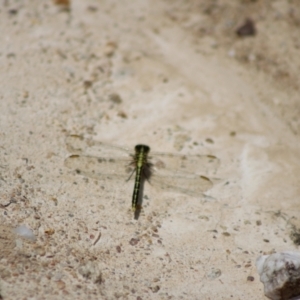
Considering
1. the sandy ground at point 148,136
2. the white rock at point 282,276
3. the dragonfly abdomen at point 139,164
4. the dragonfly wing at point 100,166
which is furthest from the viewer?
the dragonfly wing at point 100,166

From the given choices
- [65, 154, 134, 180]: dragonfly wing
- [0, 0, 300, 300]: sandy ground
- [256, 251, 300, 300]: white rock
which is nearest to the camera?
[256, 251, 300, 300]: white rock

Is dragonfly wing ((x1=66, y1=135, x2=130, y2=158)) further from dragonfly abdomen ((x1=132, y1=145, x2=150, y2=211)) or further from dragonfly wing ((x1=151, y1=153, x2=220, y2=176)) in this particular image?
dragonfly wing ((x1=151, y1=153, x2=220, y2=176))

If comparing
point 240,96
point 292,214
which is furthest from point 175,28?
point 292,214

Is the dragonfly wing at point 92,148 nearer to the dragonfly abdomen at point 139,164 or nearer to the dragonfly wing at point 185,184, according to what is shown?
the dragonfly abdomen at point 139,164

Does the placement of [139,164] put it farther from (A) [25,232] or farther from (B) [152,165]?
(A) [25,232]

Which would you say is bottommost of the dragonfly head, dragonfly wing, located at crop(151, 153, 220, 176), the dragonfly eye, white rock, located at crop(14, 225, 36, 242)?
the dragonfly eye

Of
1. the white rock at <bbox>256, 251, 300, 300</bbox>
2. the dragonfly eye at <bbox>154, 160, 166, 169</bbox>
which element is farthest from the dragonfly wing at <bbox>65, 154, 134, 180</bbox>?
the white rock at <bbox>256, 251, 300, 300</bbox>

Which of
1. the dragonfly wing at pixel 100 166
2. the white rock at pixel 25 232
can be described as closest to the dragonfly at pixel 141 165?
the dragonfly wing at pixel 100 166

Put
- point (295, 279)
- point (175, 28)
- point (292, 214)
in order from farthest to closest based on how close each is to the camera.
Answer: point (175, 28), point (292, 214), point (295, 279)

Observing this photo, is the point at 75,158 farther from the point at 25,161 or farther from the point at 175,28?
the point at 175,28
